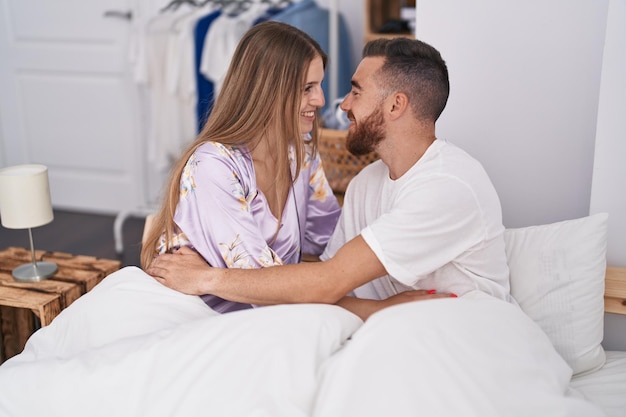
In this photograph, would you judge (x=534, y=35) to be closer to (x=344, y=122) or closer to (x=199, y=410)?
(x=344, y=122)

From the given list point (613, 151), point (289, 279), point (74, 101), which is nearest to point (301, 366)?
point (289, 279)

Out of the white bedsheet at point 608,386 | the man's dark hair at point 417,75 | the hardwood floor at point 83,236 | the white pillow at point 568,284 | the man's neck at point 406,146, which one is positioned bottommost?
the hardwood floor at point 83,236

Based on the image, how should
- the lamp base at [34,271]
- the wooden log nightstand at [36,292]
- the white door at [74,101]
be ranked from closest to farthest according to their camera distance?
the wooden log nightstand at [36,292] → the lamp base at [34,271] → the white door at [74,101]

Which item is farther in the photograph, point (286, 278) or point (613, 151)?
point (613, 151)

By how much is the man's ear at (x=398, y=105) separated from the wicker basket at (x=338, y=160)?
733 millimetres

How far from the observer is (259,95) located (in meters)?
1.69

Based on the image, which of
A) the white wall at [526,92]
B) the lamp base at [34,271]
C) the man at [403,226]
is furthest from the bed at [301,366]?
the white wall at [526,92]

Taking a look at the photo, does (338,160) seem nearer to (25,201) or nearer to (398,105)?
(398,105)

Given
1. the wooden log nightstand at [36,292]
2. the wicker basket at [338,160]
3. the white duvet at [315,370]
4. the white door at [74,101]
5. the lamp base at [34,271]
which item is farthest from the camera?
the white door at [74,101]

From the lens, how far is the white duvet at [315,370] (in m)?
1.20

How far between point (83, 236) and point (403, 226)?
99.2 inches

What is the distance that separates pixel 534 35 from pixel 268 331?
115 centimetres

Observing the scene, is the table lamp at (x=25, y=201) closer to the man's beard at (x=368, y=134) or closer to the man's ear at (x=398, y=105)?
the man's beard at (x=368, y=134)

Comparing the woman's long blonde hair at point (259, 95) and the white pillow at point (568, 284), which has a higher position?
the woman's long blonde hair at point (259, 95)
